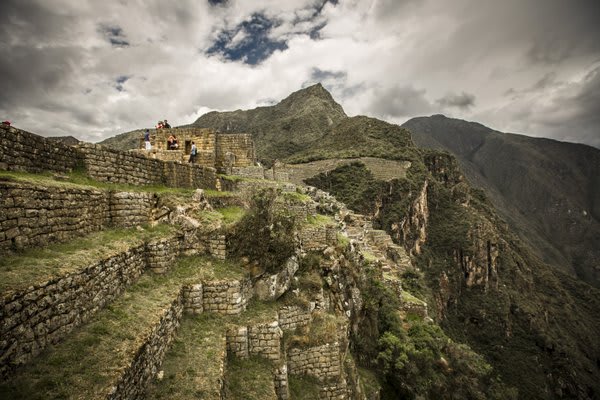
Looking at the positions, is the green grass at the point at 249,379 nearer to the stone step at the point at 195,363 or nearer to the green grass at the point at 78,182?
the stone step at the point at 195,363

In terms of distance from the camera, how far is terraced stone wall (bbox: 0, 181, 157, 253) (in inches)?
152

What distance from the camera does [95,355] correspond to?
365 cm

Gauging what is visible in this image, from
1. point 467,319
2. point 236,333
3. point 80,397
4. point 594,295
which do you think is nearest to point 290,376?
point 236,333

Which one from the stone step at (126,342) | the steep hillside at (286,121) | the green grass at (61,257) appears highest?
the steep hillside at (286,121)

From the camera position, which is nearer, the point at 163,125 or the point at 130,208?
the point at 130,208

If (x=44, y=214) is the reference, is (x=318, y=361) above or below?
below

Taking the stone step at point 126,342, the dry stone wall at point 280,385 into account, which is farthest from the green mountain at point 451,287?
the stone step at point 126,342

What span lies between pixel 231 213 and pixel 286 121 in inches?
4846

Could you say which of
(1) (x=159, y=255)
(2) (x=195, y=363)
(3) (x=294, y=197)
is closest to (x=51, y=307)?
(2) (x=195, y=363)

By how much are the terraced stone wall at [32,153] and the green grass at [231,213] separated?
3.56m

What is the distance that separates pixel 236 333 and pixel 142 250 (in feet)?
8.30

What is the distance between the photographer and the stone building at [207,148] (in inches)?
545

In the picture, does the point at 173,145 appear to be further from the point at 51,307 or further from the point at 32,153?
the point at 51,307

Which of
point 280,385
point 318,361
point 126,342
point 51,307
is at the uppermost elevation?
point 51,307
